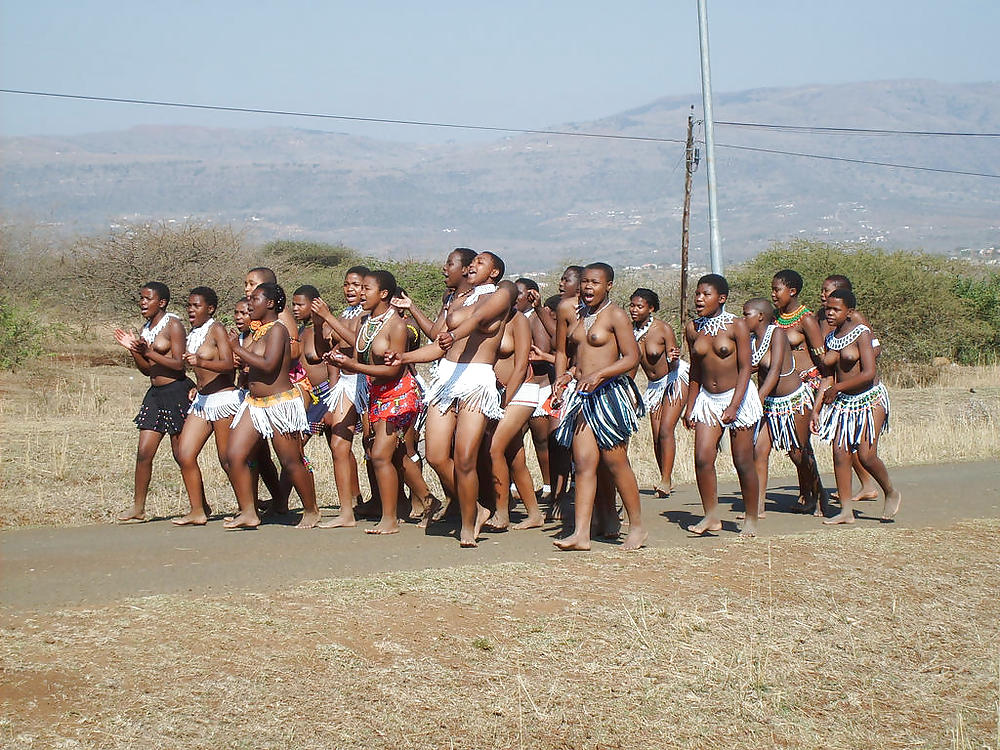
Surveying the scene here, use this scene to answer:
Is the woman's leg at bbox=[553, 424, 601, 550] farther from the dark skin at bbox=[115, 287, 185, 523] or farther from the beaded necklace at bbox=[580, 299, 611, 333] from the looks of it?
the dark skin at bbox=[115, 287, 185, 523]

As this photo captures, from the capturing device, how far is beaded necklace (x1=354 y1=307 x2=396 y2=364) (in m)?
8.33

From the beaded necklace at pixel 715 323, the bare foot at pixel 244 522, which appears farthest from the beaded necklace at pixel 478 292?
the bare foot at pixel 244 522

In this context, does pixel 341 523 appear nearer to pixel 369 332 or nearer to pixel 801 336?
pixel 369 332

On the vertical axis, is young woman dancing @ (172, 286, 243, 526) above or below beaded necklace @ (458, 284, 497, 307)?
below

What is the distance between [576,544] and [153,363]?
3.63 m

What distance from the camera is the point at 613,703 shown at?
495cm

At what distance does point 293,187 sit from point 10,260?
15813 cm

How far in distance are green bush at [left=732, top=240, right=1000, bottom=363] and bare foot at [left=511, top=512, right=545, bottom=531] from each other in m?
20.5

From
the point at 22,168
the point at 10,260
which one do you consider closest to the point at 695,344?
the point at 10,260

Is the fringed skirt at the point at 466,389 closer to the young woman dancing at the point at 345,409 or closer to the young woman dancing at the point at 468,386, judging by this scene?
the young woman dancing at the point at 468,386

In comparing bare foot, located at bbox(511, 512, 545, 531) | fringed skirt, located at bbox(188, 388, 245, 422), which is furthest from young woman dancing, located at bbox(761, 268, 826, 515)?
fringed skirt, located at bbox(188, 388, 245, 422)

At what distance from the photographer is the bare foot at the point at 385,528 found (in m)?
8.41

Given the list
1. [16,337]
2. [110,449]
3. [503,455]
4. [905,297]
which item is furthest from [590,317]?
[905,297]

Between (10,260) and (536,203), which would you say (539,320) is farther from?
(536,203)
